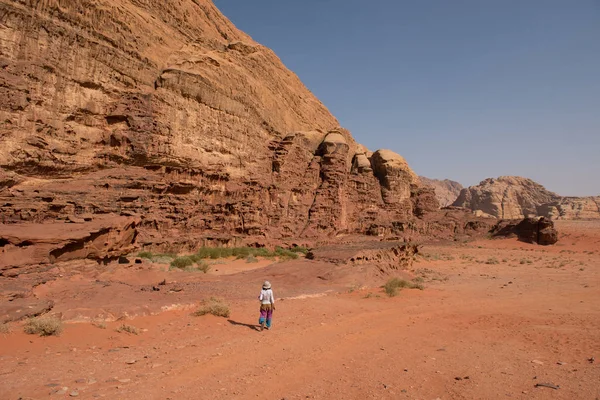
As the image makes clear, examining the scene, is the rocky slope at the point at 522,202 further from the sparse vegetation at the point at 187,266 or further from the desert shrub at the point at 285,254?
the sparse vegetation at the point at 187,266

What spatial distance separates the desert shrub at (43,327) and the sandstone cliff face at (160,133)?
936 centimetres

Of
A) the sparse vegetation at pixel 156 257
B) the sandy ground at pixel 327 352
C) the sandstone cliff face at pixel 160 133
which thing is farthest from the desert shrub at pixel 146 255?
the sandy ground at pixel 327 352

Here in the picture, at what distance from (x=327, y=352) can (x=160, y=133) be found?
21.9 metres

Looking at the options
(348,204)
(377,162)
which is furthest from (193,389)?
(377,162)

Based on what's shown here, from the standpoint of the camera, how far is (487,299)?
497 inches

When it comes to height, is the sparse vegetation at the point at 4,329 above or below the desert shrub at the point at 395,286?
above

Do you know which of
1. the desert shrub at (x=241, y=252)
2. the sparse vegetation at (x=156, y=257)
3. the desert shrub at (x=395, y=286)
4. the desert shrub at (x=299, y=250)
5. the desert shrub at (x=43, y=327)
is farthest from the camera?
the desert shrub at (x=299, y=250)

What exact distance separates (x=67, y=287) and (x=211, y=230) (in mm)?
17307

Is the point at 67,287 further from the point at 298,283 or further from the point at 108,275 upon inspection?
the point at 298,283

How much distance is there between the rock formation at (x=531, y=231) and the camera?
41.0 m

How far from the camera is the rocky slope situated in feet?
299

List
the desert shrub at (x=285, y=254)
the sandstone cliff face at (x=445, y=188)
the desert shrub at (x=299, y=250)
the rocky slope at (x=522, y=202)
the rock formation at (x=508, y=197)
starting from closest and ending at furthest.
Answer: the desert shrub at (x=285, y=254)
the desert shrub at (x=299, y=250)
the rocky slope at (x=522, y=202)
the rock formation at (x=508, y=197)
the sandstone cliff face at (x=445, y=188)

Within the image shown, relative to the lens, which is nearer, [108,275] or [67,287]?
[67,287]

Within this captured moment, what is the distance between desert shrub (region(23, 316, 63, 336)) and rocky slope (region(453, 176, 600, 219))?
95.9m
